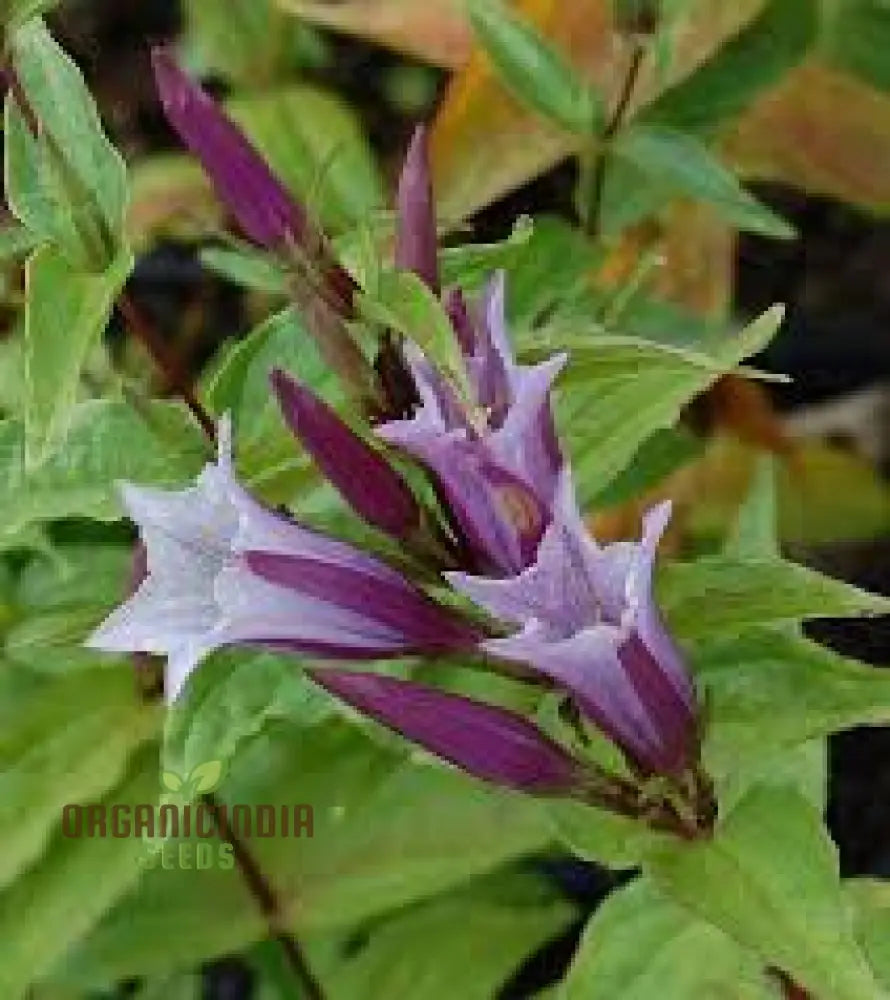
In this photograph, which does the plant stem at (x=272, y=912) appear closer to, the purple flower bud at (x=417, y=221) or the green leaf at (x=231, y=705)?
the green leaf at (x=231, y=705)

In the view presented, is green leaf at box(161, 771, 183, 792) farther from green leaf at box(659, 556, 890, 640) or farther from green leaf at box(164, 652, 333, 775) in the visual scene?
green leaf at box(659, 556, 890, 640)

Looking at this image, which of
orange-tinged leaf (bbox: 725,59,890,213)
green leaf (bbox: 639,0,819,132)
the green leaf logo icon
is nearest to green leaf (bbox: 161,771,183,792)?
the green leaf logo icon

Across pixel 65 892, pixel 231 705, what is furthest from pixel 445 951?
pixel 231 705

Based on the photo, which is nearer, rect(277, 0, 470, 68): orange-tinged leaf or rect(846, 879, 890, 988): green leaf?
rect(846, 879, 890, 988): green leaf

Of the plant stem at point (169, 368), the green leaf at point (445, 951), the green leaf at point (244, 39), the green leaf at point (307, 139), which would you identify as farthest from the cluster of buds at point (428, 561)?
the green leaf at point (244, 39)

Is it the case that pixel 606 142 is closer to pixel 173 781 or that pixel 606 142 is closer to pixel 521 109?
pixel 521 109

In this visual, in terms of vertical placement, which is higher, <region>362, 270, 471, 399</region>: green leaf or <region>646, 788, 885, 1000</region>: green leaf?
<region>362, 270, 471, 399</region>: green leaf
